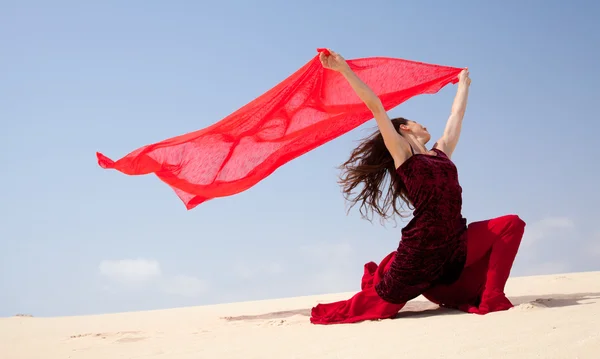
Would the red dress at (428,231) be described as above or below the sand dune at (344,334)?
above

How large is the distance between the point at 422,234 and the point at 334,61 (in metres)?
1.71

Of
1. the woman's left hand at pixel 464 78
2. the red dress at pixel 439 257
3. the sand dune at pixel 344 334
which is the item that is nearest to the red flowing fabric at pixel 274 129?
the woman's left hand at pixel 464 78

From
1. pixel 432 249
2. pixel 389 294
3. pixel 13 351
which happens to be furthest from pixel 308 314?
pixel 13 351

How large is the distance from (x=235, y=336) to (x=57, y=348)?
6.00 ft

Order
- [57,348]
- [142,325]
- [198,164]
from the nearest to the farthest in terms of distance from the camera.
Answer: [57,348] < [198,164] < [142,325]

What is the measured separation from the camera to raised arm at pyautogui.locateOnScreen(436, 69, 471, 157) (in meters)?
5.97

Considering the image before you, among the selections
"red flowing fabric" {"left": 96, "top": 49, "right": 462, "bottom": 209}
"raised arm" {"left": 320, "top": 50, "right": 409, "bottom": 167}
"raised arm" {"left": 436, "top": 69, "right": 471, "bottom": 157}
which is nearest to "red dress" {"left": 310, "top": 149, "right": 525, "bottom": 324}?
"raised arm" {"left": 320, "top": 50, "right": 409, "bottom": 167}

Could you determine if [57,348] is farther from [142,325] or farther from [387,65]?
[387,65]

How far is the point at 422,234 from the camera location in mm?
5227

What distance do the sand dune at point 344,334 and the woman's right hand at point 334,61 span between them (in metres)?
2.25

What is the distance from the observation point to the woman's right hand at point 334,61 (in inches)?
208

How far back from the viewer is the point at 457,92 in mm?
6402

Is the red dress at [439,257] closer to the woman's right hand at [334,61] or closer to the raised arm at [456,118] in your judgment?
the raised arm at [456,118]

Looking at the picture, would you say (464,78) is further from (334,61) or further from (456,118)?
(334,61)
